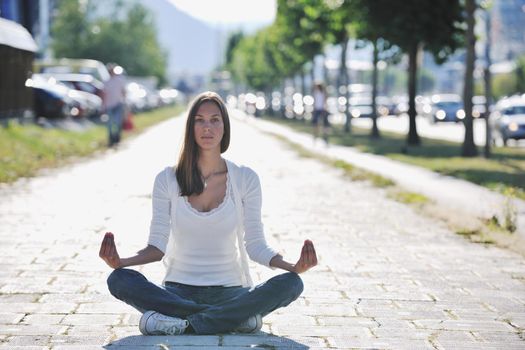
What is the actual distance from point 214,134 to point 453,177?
41.8 ft

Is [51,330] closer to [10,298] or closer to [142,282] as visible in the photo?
[142,282]

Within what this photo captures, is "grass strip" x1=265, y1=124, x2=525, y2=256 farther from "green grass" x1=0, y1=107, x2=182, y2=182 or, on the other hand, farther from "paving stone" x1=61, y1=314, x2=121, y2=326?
"green grass" x1=0, y1=107, x2=182, y2=182

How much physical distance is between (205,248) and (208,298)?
26 cm

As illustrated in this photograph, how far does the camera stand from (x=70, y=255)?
8727 mm

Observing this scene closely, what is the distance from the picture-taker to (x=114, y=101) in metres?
26.3

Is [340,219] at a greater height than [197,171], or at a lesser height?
lesser

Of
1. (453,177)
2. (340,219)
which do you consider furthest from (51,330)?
(453,177)

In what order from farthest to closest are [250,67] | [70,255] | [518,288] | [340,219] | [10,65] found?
[250,67] → [10,65] → [340,219] → [70,255] → [518,288]

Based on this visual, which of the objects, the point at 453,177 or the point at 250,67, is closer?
the point at 453,177

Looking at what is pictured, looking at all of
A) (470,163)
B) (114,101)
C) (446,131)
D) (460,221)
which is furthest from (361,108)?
(460,221)

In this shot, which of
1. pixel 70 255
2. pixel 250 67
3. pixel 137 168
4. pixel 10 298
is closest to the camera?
pixel 10 298

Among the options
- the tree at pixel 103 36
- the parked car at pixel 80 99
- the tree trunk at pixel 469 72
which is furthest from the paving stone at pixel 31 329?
the tree at pixel 103 36

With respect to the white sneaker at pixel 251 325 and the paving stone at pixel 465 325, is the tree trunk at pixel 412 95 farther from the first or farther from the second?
the white sneaker at pixel 251 325

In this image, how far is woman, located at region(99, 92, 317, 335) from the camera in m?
5.50
